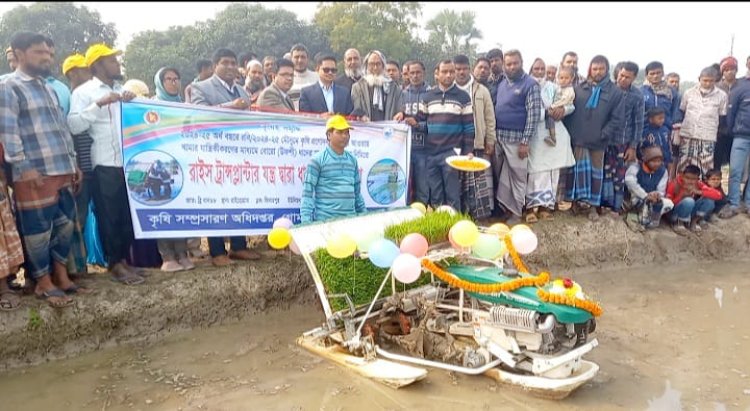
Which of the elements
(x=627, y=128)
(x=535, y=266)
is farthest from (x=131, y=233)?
(x=627, y=128)

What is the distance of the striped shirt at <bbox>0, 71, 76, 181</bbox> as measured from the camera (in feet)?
13.4

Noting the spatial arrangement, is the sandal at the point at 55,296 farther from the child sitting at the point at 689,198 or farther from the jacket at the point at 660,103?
the child sitting at the point at 689,198

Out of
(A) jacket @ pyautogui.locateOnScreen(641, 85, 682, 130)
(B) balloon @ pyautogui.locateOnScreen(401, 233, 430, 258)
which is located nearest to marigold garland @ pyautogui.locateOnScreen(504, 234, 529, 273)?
(B) balloon @ pyautogui.locateOnScreen(401, 233, 430, 258)

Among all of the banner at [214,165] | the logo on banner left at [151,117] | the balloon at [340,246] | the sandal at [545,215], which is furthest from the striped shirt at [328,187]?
the sandal at [545,215]

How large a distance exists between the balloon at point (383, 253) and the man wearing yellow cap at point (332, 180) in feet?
3.12

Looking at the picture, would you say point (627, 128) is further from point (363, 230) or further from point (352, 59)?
point (363, 230)

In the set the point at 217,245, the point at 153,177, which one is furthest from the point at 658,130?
the point at 153,177

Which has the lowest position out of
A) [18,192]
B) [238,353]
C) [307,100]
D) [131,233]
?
[238,353]

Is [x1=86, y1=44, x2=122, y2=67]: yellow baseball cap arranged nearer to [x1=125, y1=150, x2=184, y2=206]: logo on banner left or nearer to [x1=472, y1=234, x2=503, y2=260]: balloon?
[x1=125, y1=150, x2=184, y2=206]: logo on banner left

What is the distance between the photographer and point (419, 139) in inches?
256

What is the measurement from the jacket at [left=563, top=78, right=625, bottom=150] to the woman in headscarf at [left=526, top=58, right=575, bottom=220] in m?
0.13

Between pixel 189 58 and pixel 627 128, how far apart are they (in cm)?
2136

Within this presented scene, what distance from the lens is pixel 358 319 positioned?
434 centimetres

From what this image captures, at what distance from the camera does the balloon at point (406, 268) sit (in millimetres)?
3908
